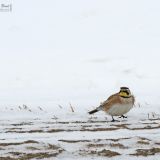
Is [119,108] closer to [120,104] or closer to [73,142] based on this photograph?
[120,104]

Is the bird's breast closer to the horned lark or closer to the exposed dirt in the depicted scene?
the horned lark

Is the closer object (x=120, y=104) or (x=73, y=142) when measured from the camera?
(x=73, y=142)

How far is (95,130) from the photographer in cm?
730

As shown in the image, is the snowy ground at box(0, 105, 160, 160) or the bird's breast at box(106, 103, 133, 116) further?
the bird's breast at box(106, 103, 133, 116)

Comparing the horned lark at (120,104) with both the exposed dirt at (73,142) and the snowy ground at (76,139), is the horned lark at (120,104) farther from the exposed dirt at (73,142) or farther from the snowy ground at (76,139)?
the exposed dirt at (73,142)

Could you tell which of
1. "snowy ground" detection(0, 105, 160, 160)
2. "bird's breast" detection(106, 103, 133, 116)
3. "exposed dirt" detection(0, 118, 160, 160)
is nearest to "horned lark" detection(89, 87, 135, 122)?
"bird's breast" detection(106, 103, 133, 116)

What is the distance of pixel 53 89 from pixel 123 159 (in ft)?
38.8

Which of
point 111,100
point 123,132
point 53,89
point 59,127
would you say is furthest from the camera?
point 53,89

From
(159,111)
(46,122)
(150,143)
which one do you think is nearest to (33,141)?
(150,143)

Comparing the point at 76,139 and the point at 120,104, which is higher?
the point at 120,104

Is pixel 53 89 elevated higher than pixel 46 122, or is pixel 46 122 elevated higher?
pixel 53 89

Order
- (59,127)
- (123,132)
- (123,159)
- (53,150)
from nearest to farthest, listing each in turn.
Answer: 1. (123,159)
2. (53,150)
3. (123,132)
4. (59,127)

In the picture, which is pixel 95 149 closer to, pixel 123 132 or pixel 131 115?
pixel 123 132

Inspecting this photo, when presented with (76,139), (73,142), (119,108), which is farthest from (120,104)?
(73,142)
